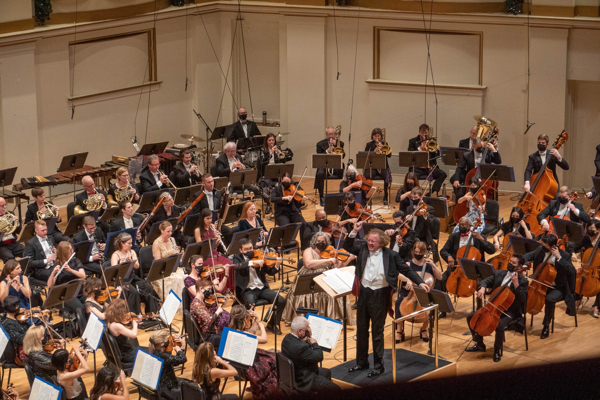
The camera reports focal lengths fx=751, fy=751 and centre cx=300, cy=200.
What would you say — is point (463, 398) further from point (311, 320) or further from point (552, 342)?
point (552, 342)

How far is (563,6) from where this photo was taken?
12188 millimetres

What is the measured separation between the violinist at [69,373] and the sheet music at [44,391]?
50cm

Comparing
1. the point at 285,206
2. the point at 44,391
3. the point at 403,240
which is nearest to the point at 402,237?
the point at 403,240

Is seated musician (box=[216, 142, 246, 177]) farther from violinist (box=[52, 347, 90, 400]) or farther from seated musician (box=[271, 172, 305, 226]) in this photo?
violinist (box=[52, 347, 90, 400])

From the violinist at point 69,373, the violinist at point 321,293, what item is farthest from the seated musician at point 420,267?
the violinist at point 69,373

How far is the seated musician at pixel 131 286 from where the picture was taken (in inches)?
301

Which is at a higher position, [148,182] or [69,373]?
[148,182]

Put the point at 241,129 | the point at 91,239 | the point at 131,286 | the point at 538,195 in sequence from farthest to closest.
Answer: the point at 241,129 < the point at 538,195 < the point at 91,239 < the point at 131,286

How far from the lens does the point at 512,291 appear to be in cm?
683

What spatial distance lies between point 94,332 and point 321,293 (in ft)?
8.18

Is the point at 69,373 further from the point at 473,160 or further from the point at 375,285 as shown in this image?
the point at 473,160

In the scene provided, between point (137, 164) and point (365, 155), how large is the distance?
3.51 m

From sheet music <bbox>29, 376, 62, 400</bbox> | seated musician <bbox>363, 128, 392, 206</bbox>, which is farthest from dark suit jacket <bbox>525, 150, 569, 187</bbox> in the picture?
sheet music <bbox>29, 376, 62, 400</bbox>

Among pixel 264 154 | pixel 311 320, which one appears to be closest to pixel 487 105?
pixel 264 154
